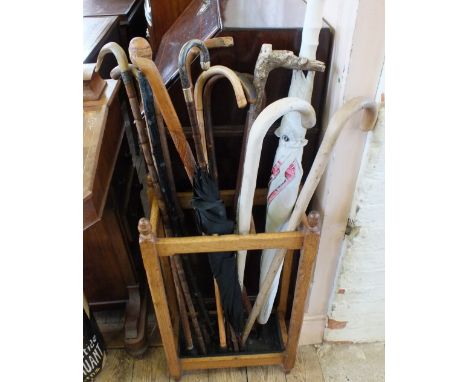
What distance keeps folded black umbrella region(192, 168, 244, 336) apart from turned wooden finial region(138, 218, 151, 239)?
99 millimetres

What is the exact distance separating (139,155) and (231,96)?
501mm

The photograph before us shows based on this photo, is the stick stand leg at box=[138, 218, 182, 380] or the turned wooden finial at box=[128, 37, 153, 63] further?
the stick stand leg at box=[138, 218, 182, 380]

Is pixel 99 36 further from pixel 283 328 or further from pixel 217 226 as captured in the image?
pixel 283 328

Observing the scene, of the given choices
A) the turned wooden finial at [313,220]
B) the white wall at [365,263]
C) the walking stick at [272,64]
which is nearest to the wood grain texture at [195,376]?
the white wall at [365,263]

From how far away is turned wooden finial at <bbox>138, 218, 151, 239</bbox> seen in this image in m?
0.74

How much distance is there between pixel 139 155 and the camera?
125 cm

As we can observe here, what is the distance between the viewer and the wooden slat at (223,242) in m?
0.77

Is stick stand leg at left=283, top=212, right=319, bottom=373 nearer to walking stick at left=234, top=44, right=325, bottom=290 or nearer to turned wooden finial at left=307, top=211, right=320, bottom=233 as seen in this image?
turned wooden finial at left=307, top=211, right=320, bottom=233

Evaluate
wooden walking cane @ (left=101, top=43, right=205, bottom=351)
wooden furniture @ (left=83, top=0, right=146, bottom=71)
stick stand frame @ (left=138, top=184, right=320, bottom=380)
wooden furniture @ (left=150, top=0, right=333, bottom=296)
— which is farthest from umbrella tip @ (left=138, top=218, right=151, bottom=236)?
wooden furniture @ (left=83, top=0, right=146, bottom=71)

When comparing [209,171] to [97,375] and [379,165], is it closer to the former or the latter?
[379,165]

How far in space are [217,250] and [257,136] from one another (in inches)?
9.5

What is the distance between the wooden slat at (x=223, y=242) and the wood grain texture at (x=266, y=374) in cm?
53

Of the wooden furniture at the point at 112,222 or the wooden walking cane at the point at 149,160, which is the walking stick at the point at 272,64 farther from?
the wooden furniture at the point at 112,222
